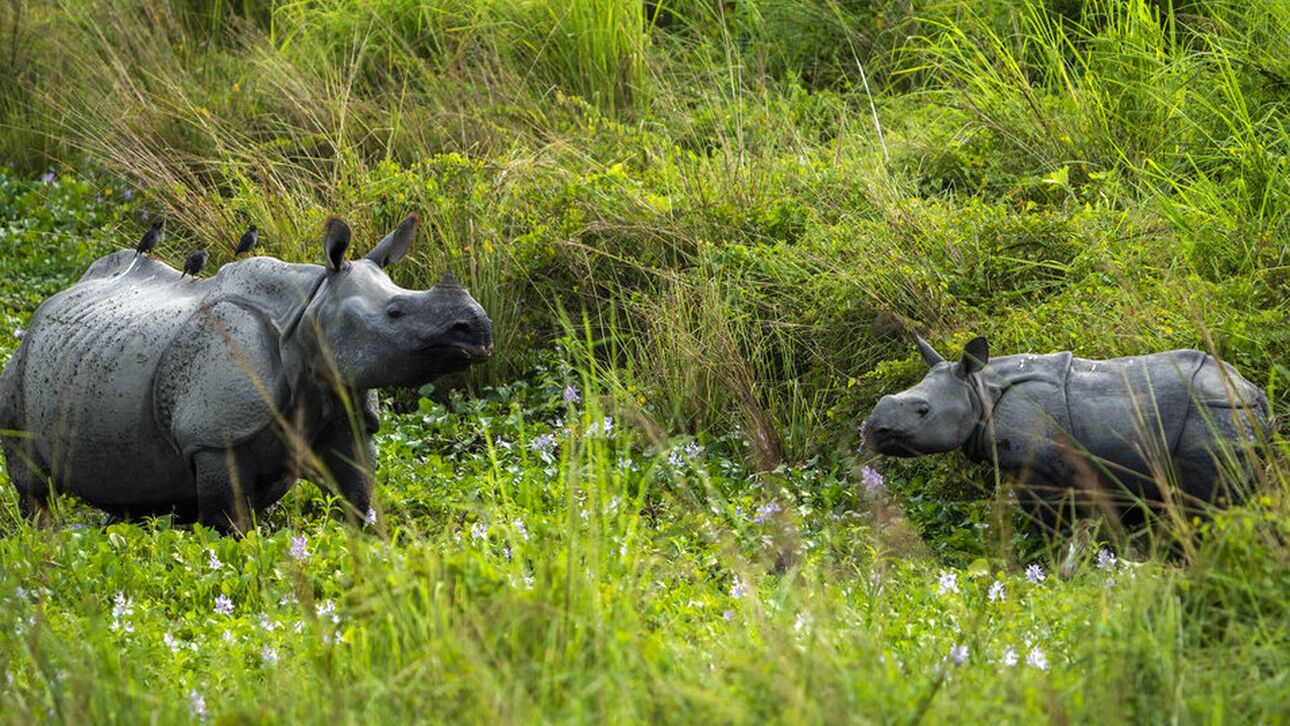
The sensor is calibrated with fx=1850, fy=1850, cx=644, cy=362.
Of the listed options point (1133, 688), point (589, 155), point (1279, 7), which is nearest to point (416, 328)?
point (1133, 688)

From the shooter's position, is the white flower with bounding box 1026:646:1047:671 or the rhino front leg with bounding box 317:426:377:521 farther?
the rhino front leg with bounding box 317:426:377:521

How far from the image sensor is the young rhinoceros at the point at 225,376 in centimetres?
532

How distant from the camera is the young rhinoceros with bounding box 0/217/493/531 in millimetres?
5324

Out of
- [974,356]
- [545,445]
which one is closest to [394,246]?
[545,445]

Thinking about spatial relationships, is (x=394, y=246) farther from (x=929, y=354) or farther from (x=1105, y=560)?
(x=1105, y=560)

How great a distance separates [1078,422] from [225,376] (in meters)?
2.55

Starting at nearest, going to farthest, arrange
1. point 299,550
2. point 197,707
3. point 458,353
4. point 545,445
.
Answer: point 197,707, point 299,550, point 458,353, point 545,445

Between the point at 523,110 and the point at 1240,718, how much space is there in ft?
21.1

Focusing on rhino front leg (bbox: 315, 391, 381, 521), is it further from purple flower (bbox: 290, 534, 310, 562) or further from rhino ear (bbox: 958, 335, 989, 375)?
rhino ear (bbox: 958, 335, 989, 375)

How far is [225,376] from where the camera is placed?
5.50m

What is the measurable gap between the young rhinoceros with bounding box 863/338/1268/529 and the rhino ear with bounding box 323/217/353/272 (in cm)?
168

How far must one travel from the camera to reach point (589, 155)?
29.6ft

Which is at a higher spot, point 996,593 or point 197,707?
point 197,707

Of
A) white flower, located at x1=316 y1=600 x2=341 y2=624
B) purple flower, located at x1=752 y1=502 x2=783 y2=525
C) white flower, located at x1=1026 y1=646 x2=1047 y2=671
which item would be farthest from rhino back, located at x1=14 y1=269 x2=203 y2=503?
white flower, located at x1=1026 y1=646 x2=1047 y2=671
